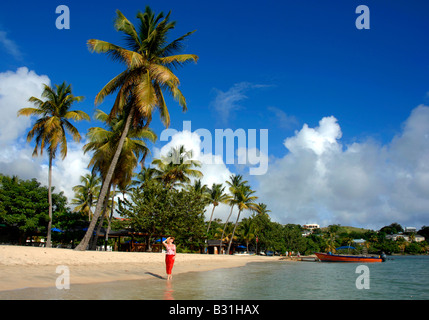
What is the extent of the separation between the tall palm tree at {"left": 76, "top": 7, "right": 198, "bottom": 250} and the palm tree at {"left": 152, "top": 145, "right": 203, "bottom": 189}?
16.7 metres

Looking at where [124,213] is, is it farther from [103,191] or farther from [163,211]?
[103,191]

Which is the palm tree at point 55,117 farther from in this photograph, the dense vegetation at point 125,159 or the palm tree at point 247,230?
the palm tree at point 247,230

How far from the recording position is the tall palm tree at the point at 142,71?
15970mm

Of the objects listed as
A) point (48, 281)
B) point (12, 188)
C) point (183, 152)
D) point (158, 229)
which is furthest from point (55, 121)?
point (48, 281)

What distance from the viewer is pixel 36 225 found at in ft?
75.4

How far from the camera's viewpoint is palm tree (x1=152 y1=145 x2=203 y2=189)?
1355 inches

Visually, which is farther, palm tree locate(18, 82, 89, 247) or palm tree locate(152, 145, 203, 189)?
palm tree locate(152, 145, 203, 189)

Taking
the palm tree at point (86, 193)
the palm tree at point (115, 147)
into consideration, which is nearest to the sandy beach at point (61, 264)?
the palm tree at point (115, 147)

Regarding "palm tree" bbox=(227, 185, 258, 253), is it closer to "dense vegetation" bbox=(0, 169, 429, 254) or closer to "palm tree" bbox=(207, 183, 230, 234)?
"palm tree" bbox=(207, 183, 230, 234)

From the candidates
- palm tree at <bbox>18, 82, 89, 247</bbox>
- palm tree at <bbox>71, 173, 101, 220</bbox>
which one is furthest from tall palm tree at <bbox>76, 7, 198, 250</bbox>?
palm tree at <bbox>71, 173, 101, 220</bbox>
